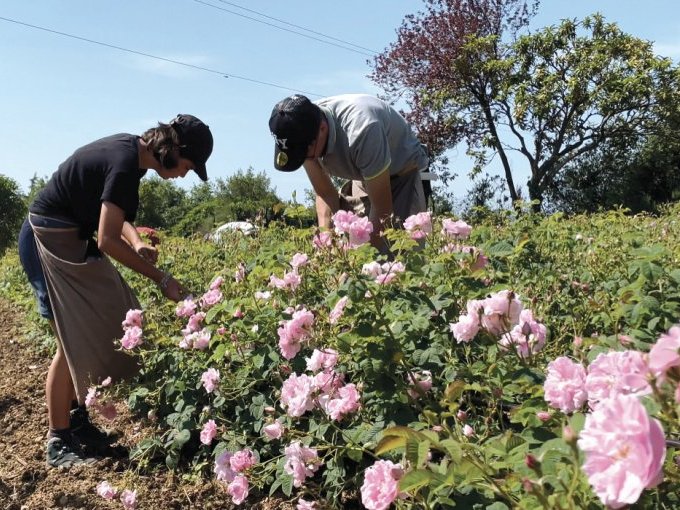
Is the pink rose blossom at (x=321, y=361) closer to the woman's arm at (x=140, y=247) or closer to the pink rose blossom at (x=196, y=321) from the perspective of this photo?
the pink rose blossom at (x=196, y=321)

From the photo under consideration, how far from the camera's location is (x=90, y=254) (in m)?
3.05

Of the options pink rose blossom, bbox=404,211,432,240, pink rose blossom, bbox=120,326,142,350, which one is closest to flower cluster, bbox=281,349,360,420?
pink rose blossom, bbox=404,211,432,240

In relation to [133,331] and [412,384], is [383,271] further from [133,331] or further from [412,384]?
[133,331]

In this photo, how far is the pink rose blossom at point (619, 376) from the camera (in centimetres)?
78

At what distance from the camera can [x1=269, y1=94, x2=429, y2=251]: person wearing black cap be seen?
2756 mm

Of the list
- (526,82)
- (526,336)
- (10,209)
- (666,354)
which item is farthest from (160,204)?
(666,354)

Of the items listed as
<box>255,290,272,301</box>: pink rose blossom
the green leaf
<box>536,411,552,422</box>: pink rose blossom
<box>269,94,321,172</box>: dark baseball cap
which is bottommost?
the green leaf

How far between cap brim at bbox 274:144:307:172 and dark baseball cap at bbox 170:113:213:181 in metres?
0.29

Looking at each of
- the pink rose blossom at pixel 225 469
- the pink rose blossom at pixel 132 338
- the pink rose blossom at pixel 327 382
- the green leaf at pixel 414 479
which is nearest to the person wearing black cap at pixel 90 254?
the pink rose blossom at pixel 132 338

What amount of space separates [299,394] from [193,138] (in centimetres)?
149

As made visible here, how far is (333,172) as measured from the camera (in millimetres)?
3158

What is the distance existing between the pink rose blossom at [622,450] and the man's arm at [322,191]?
102 inches

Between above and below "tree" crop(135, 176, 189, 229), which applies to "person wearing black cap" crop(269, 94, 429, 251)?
above

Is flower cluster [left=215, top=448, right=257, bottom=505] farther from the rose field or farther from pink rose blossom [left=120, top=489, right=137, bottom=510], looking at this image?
pink rose blossom [left=120, top=489, right=137, bottom=510]
